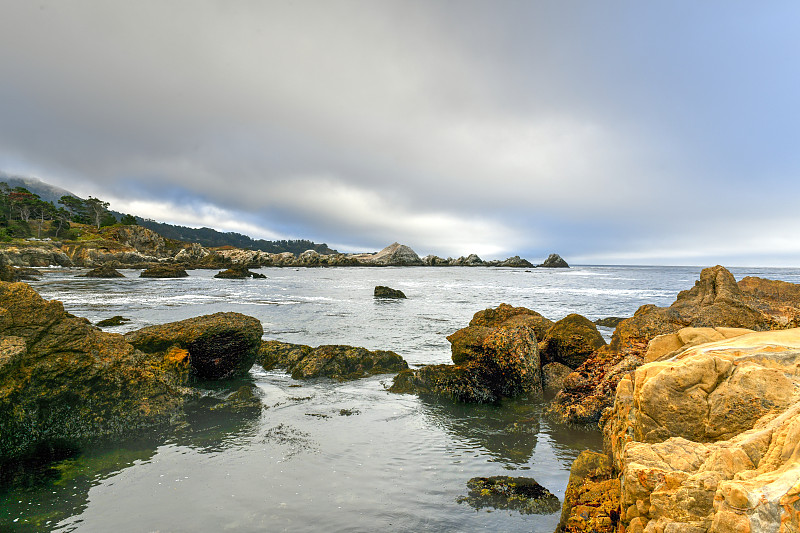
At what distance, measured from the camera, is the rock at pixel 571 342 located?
10812 millimetres

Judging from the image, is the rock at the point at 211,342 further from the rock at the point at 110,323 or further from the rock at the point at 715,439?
the rock at the point at 715,439

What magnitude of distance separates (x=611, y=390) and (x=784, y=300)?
14.3 m

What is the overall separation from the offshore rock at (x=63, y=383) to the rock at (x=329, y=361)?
12.5 ft

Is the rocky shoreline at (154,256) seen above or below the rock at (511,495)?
above

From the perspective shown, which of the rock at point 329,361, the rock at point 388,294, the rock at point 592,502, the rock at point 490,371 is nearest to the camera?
the rock at point 592,502

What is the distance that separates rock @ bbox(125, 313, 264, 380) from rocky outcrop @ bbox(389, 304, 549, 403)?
13.8ft

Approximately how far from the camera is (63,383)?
6566mm

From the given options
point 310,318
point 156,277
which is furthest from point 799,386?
point 156,277

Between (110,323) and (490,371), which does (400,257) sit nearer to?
(110,323)

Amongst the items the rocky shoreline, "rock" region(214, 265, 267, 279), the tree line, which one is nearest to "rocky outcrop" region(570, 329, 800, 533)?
the rocky shoreline

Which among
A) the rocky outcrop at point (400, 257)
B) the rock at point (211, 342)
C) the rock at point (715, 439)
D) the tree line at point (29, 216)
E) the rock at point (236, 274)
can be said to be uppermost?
the tree line at point (29, 216)

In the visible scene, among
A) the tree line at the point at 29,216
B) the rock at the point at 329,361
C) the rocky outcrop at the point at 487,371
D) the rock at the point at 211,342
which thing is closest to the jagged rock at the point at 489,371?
the rocky outcrop at the point at 487,371

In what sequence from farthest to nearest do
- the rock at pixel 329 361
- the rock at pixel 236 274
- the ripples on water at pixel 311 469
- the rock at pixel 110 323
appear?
the rock at pixel 236 274
the rock at pixel 110 323
the rock at pixel 329 361
the ripples on water at pixel 311 469

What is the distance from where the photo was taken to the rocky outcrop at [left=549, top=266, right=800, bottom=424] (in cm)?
765
